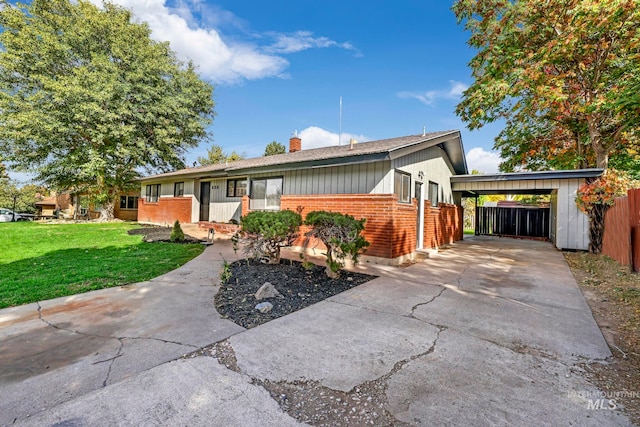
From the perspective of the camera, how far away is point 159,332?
3166mm

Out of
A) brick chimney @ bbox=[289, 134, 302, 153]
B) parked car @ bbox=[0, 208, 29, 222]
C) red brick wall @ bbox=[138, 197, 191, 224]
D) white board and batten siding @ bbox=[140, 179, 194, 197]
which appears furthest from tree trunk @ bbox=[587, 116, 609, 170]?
parked car @ bbox=[0, 208, 29, 222]

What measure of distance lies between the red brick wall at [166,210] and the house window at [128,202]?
5.41 metres

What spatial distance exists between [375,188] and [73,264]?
7.13 m

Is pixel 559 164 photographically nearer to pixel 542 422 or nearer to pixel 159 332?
pixel 542 422

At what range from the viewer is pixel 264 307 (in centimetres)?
384

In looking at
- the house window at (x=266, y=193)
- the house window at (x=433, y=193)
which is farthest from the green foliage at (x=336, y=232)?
the house window at (x=433, y=193)

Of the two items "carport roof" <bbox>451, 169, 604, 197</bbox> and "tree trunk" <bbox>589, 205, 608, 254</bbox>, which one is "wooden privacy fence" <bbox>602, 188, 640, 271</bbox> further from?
"carport roof" <bbox>451, 169, 604, 197</bbox>

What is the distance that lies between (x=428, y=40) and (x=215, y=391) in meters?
13.0

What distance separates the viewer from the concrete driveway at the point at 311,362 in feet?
6.37

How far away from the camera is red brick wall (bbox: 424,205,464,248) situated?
32.5 ft

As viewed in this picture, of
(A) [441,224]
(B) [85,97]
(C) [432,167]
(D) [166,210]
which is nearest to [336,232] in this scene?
(C) [432,167]

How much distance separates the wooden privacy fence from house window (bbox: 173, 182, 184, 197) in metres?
17.6

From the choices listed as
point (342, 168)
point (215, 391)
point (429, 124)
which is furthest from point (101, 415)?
point (429, 124)

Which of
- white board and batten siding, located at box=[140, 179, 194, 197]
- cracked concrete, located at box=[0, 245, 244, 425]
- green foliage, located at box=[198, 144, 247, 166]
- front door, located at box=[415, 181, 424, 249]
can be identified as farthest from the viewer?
green foliage, located at box=[198, 144, 247, 166]
